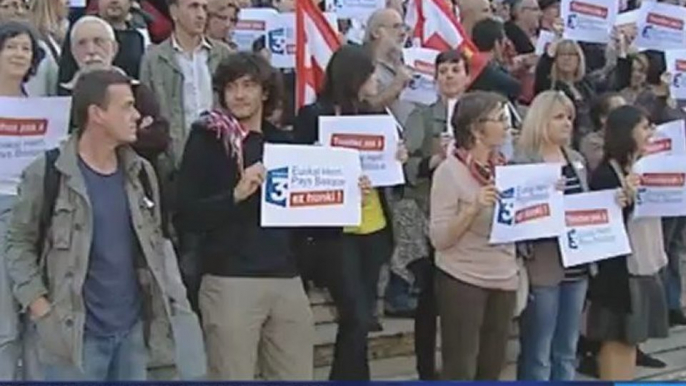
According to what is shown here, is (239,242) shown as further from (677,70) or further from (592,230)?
(677,70)

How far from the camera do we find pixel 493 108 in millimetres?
6500

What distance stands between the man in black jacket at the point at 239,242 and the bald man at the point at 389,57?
1.26m

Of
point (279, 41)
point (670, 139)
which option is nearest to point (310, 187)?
point (670, 139)

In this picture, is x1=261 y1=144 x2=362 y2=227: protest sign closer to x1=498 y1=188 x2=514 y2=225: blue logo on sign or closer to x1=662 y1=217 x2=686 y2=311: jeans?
x1=498 y1=188 x2=514 y2=225: blue logo on sign

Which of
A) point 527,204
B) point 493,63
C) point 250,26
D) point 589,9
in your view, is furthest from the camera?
point 589,9

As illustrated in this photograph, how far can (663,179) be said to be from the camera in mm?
7367

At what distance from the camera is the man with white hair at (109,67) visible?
6160 mm

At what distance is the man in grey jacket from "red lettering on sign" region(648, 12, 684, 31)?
562 cm

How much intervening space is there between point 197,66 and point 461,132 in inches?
63.3

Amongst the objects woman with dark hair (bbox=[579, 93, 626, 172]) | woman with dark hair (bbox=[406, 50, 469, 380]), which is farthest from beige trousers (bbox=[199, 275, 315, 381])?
woman with dark hair (bbox=[579, 93, 626, 172])

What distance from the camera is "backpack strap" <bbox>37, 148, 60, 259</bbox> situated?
202 inches

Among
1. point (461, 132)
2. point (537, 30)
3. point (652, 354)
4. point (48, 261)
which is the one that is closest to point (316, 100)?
point (461, 132)

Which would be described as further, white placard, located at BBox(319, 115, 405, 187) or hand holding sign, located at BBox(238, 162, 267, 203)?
white placard, located at BBox(319, 115, 405, 187)

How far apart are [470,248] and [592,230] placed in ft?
2.87
